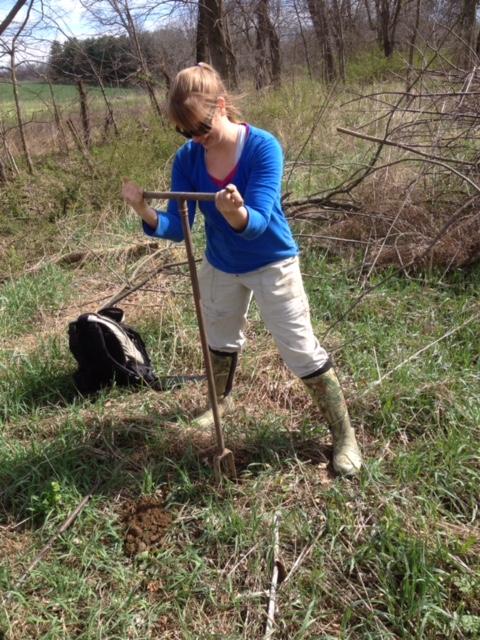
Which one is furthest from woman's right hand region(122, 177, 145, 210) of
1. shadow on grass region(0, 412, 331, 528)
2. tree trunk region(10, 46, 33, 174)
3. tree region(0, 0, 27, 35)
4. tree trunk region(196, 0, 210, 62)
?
tree trunk region(196, 0, 210, 62)

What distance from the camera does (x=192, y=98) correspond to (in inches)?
64.7

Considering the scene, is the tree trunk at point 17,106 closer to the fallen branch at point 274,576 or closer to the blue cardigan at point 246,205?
the blue cardigan at point 246,205

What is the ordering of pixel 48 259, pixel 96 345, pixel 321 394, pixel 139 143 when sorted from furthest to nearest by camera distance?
pixel 139 143, pixel 48 259, pixel 96 345, pixel 321 394

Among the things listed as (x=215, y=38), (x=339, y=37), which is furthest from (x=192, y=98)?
(x=339, y=37)

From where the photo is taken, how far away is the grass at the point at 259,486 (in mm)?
1671

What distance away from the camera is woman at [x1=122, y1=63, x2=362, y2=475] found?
1674 mm

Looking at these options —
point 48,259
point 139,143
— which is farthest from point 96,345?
point 139,143

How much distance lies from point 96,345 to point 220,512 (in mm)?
1128

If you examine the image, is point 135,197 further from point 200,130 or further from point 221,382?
point 221,382

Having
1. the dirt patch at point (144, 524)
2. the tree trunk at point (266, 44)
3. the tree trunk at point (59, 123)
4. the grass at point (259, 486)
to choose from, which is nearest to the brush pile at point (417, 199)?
the grass at point (259, 486)

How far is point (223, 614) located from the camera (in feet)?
5.55

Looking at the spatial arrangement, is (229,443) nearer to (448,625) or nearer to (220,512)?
(220,512)

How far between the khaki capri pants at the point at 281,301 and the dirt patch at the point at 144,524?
750 millimetres

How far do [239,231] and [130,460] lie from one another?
1.20 meters
